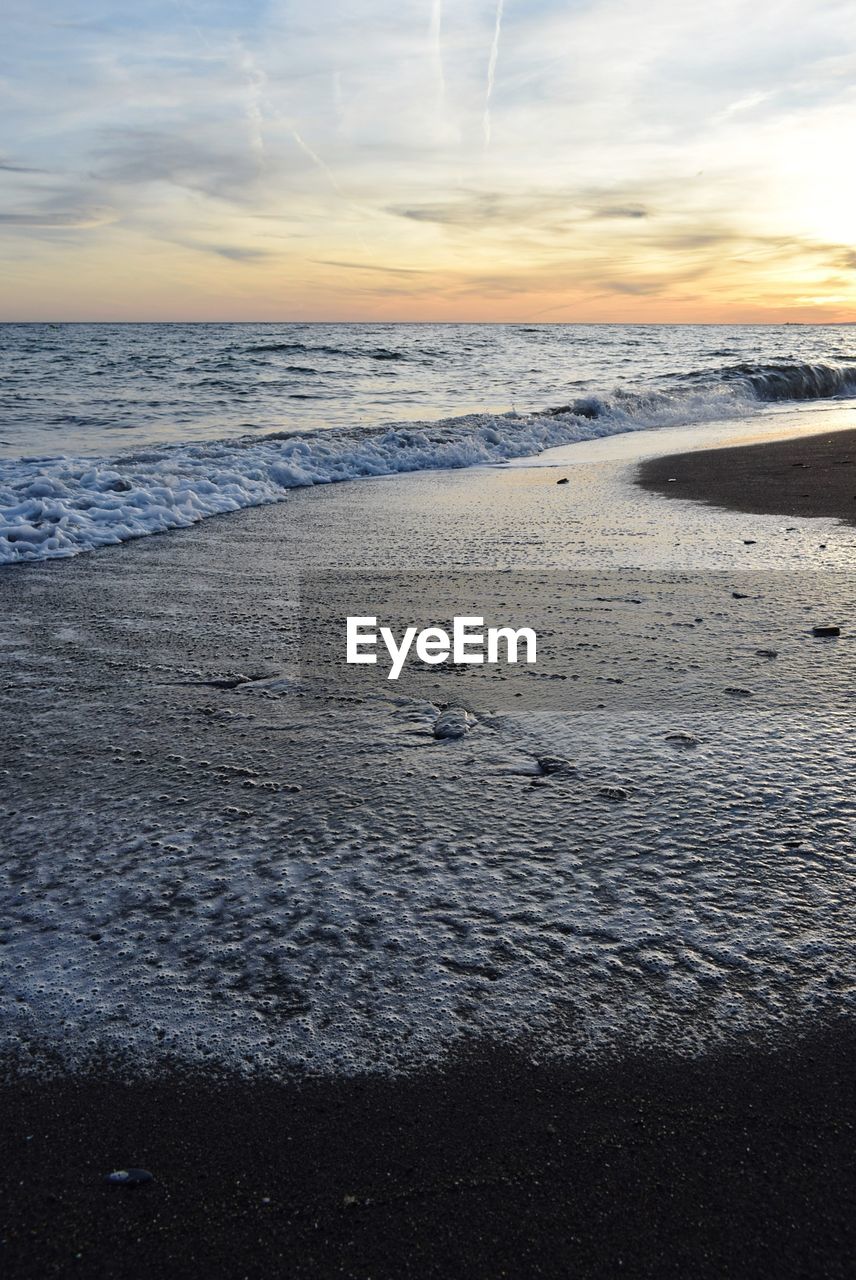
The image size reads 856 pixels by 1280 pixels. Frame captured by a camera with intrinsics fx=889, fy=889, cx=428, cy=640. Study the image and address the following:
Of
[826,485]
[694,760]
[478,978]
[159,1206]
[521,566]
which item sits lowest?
[159,1206]

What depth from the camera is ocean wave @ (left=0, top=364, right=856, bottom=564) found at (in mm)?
6664

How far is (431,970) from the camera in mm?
1722

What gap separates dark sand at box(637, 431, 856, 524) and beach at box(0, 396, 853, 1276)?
3.83 m

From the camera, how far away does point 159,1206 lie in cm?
129

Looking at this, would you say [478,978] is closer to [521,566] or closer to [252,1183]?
[252,1183]

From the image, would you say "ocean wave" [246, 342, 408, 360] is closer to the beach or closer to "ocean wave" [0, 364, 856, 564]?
"ocean wave" [0, 364, 856, 564]

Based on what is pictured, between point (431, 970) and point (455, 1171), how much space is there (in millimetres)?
423

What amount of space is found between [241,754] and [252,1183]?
58.3 inches

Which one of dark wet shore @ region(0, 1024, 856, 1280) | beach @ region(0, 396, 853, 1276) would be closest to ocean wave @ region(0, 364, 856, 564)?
beach @ region(0, 396, 853, 1276)

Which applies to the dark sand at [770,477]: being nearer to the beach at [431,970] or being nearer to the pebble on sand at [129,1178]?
the beach at [431,970]

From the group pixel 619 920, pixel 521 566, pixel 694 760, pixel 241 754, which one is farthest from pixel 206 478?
pixel 619 920

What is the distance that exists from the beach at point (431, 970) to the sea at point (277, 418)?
407 centimetres

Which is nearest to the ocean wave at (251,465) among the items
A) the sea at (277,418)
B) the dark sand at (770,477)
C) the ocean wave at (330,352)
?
the sea at (277,418)

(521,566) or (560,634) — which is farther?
(521,566)
